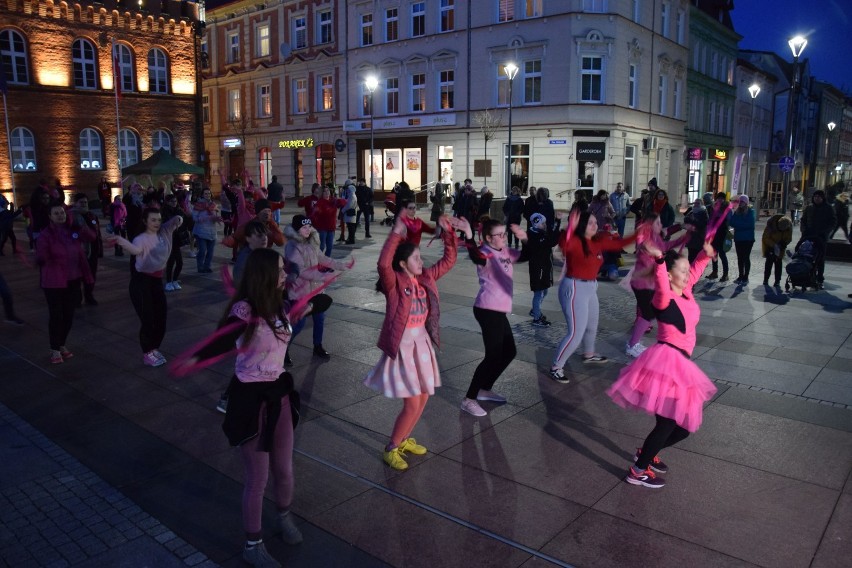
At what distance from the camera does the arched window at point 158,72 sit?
120 feet

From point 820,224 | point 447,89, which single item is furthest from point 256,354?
point 447,89

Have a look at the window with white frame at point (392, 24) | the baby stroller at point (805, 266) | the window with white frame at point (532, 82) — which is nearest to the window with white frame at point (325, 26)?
the window with white frame at point (392, 24)

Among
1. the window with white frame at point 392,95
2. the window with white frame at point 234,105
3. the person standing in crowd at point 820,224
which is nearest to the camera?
the person standing in crowd at point 820,224

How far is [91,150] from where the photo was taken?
34938mm

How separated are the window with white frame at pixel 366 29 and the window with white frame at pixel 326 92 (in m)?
3.29

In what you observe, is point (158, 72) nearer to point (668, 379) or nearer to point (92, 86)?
point (92, 86)

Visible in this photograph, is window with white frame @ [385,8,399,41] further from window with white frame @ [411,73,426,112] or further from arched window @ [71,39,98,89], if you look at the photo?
arched window @ [71,39,98,89]

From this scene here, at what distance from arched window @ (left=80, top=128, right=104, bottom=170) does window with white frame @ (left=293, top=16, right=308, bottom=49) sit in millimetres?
13589

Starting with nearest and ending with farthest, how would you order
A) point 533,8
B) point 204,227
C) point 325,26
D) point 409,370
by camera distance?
point 409,370
point 204,227
point 533,8
point 325,26

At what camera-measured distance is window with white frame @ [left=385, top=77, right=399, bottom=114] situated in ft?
121

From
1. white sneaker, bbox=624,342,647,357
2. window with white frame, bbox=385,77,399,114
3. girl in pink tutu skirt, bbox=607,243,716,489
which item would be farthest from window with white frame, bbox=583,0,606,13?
girl in pink tutu skirt, bbox=607,243,716,489

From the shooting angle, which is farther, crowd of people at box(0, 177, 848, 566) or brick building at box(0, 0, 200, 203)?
brick building at box(0, 0, 200, 203)

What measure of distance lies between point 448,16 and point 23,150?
2210cm

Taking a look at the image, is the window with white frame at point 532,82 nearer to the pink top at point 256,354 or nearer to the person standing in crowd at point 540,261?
the person standing in crowd at point 540,261
